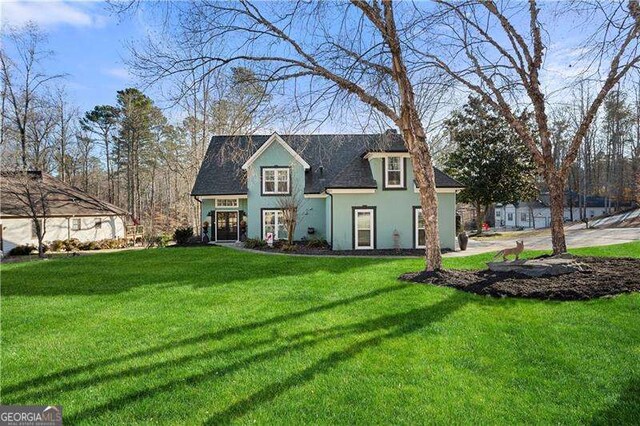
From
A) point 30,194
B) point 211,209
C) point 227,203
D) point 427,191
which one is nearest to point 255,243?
point 227,203

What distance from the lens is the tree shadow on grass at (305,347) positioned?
3510 millimetres

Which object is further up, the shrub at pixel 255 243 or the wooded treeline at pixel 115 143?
the wooded treeline at pixel 115 143

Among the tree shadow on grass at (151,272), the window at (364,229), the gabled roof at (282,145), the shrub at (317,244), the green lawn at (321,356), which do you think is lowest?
the green lawn at (321,356)

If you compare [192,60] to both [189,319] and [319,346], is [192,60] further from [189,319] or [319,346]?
[319,346]

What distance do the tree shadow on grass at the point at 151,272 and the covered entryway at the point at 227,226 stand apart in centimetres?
737

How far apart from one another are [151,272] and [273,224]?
9.83m

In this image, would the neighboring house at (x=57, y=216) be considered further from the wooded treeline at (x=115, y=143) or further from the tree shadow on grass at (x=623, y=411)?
the tree shadow on grass at (x=623, y=411)

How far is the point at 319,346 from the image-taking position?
4977mm

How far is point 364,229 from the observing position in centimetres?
1725

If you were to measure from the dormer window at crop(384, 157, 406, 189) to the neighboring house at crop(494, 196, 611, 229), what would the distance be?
28.7 m

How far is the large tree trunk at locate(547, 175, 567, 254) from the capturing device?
35.5 feet

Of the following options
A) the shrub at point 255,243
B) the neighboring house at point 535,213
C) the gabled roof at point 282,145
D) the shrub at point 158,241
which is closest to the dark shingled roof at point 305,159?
the gabled roof at point 282,145

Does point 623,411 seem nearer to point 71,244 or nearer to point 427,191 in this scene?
point 427,191

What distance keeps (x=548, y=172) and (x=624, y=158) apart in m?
36.0
